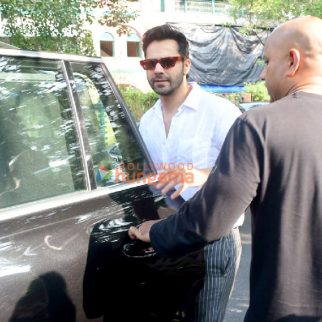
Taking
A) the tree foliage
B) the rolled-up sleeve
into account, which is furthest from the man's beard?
the tree foliage

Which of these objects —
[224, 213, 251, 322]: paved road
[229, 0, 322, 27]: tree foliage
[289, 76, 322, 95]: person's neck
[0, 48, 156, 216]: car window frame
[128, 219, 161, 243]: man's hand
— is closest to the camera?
[289, 76, 322, 95]: person's neck

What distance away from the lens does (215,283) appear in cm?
210

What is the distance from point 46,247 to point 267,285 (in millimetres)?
756

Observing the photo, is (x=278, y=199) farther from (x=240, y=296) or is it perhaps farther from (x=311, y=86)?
(x=240, y=296)

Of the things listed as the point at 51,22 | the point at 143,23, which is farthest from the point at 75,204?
the point at 143,23

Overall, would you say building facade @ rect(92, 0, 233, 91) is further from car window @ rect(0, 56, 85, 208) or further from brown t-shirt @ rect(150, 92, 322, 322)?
brown t-shirt @ rect(150, 92, 322, 322)

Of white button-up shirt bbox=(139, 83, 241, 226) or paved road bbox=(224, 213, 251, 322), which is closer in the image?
white button-up shirt bbox=(139, 83, 241, 226)

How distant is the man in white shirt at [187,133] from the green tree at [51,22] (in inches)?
133

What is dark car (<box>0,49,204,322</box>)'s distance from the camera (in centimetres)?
154

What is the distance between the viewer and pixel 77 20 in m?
5.91

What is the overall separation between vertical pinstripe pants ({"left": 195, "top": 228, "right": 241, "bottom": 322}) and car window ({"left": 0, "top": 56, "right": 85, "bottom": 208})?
2.30 feet

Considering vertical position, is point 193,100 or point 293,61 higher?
point 293,61

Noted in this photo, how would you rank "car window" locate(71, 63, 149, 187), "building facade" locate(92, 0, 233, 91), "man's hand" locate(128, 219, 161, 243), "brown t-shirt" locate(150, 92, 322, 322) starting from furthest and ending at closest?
"building facade" locate(92, 0, 233, 91)
"car window" locate(71, 63, 149, 187)
"man's hand" locate(128, 219, 161, 243)
"brown t-shirt" locate(150, 92, 322, 322)

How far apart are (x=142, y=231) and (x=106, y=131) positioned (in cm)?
51
